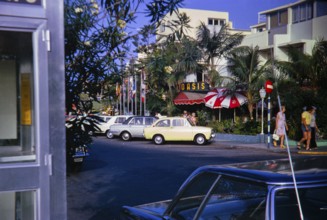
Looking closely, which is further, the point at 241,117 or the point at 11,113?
the point at 241,117

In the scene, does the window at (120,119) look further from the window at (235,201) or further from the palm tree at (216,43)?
→ the window at (235,201)

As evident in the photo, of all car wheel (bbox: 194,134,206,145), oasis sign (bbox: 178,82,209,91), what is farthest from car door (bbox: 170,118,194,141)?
oasis sign (bbox: 178,82,209,91)

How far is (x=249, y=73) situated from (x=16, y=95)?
24.7 meters

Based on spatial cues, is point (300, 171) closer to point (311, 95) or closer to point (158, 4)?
point (158, 4)

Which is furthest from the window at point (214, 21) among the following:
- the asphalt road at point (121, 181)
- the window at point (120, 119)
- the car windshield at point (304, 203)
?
the car windshield at point (304, 203)

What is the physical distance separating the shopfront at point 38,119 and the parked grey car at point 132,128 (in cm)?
2351

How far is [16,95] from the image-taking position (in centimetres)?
333

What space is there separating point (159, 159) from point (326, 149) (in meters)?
7.46

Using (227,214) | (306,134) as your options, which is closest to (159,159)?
(306,134)

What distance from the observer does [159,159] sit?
639 inches

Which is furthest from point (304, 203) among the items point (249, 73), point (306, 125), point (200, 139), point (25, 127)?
point (249, 73)

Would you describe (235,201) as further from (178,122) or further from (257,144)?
(178,122)

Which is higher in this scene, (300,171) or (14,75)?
(14,75)

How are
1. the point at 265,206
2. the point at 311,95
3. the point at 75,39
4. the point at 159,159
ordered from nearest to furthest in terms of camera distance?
Answer: the point at 265,206 → the point at 75,39 → the point at 159,159 → the point at 311,95
